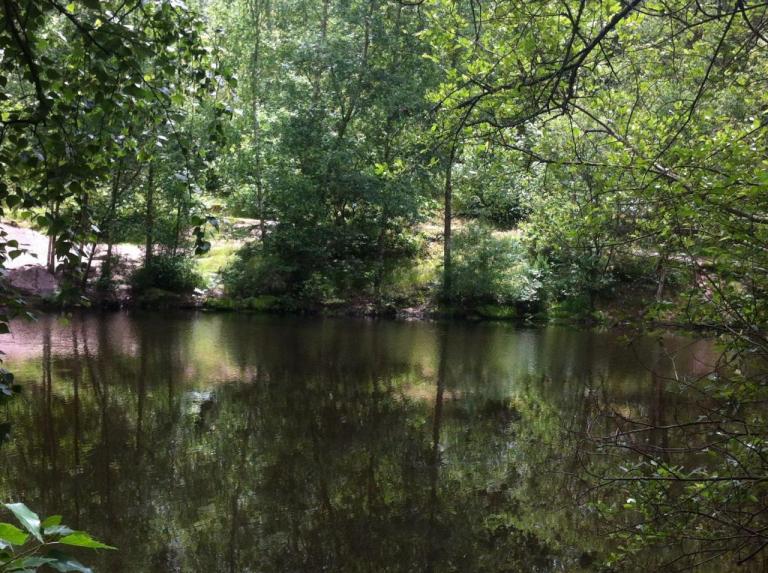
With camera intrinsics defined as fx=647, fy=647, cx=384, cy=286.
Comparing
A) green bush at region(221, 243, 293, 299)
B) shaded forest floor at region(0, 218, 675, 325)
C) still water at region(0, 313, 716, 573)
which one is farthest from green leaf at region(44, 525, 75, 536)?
green bush at region(221, 243, 293, 299)

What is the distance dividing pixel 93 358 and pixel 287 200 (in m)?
9.87

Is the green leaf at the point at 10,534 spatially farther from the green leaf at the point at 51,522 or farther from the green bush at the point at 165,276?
the green bush at the point at 165,276

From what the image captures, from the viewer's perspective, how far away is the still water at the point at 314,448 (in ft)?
18.7

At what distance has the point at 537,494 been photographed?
273 inches

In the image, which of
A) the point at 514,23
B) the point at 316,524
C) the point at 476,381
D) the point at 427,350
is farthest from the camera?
the point at 427,350

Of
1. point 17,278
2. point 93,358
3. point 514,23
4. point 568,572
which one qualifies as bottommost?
point 568,572

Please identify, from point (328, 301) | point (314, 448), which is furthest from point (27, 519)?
point (328, 301)

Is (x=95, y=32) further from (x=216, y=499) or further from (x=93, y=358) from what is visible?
(x=93, y=358)

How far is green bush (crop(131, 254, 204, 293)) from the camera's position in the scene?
2114 cm

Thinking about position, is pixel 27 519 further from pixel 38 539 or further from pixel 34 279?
pixel 34 279

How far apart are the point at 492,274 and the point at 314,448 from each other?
14.0 meters

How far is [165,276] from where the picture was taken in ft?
69.8

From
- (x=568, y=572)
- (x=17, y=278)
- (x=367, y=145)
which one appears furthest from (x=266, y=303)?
(x=568, y=572)

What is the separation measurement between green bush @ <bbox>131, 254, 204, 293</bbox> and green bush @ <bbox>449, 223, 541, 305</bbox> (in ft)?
28.7
